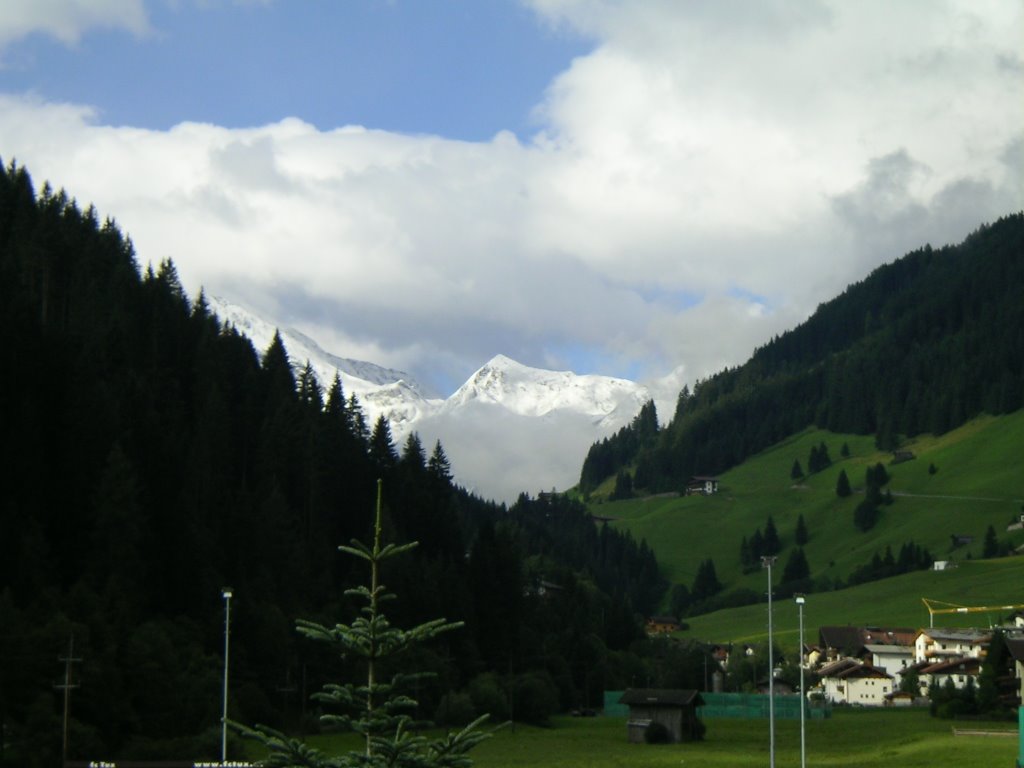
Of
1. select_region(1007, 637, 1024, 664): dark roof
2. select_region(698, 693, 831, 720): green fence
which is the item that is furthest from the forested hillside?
select_region(1007, 637, 1024, 664): dark roof

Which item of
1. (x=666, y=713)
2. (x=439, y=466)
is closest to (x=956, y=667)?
(x=439, y=466)

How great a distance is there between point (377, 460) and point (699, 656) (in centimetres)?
4579

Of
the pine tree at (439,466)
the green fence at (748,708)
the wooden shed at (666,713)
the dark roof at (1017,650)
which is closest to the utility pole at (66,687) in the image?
the wooden shed at (666,713)

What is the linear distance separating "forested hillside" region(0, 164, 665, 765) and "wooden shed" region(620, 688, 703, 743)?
1165 cm

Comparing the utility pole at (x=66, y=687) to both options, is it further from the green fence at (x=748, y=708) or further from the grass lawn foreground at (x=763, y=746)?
the green fence at (x=748, y=708)

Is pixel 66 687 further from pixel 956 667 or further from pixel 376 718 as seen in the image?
pixel 956 667

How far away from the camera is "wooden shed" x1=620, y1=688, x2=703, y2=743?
11769cm

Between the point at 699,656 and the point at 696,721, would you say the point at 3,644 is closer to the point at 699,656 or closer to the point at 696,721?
the point at 696,721

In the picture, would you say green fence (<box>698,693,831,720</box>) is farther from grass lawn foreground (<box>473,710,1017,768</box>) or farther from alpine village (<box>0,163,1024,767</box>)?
grass lawn foreground (<box>473,710,1017,768</box>)

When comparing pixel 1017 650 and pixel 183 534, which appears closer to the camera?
pixel 183 534

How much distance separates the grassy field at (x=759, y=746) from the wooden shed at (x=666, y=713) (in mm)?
1420

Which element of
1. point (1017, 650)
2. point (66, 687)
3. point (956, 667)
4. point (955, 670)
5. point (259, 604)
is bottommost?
point (955, 670)

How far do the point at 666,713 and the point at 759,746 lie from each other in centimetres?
1396

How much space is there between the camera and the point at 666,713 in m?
118
